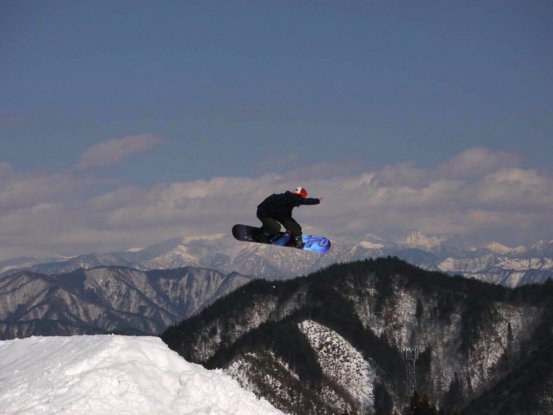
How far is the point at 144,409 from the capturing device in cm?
2855

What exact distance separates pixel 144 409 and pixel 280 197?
15.6 meters

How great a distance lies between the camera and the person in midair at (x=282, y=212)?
3966 centimetres

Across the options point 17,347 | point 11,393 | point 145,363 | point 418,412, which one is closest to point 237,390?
point 145,363

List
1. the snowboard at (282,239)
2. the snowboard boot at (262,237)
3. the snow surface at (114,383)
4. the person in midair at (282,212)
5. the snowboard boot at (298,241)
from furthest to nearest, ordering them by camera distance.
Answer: the snowboard at (282,239)
the snowboard boot at (262,237)
the snowboard boot at (298,241)
the person in midair at (282,212)
the snow surface at (114,383)

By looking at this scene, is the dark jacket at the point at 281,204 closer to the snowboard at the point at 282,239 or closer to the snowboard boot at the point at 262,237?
the snowboard boot at the point at 262,237

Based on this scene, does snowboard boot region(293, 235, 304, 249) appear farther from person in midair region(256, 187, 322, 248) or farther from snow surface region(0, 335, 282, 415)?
snow surface region(0, 335, 282, 415)

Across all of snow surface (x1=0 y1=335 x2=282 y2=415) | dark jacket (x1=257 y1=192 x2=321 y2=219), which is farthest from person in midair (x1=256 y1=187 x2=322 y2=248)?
snow surface (x1=0 y1=335 x2=282 y2=415)

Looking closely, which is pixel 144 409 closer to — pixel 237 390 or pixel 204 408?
pixel 204 408

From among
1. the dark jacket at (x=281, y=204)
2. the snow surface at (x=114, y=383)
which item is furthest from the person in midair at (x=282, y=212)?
the snow surface at (x=114, y=383)

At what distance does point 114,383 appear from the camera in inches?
1139

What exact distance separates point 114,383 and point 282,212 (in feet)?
51.1

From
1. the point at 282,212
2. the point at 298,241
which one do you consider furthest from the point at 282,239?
the point at 282,212

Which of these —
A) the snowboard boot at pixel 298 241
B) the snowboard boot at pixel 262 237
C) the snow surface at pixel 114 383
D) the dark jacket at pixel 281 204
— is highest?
the dark jacket at pixel 281 204

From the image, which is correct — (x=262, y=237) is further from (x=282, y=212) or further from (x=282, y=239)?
(x=282, y=212)
